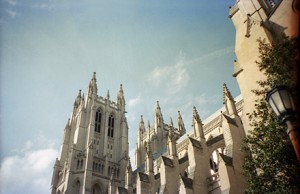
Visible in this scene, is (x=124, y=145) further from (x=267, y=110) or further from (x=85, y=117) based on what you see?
(x=267, y=110)

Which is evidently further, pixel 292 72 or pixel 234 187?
pixel 234 187

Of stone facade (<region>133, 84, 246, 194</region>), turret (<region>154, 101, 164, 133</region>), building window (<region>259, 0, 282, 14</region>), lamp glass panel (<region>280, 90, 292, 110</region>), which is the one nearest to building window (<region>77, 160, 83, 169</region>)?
stone facade (<region>133, 84, 246, 194</region>)

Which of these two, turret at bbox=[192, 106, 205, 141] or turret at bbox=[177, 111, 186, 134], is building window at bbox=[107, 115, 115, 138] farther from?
turret at bbox=[192, 106, 205, 141]

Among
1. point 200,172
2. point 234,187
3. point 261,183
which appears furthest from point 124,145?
point 261,183

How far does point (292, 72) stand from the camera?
28.6ft

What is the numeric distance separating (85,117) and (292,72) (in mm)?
42073

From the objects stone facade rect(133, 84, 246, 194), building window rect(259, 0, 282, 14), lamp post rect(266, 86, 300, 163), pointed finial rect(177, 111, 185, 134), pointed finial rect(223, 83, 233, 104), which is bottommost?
lamp post rect(266, 86, 300, 163)

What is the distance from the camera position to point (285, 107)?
5602mm

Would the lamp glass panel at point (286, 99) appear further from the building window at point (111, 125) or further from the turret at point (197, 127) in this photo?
the building window at point (111, 125)

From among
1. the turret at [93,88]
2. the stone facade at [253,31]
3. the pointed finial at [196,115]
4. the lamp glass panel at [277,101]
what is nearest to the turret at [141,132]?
the turret at [93,88]

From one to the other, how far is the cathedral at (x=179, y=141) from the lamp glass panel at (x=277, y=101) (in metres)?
2.57

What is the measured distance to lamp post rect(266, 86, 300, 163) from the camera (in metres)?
5.31

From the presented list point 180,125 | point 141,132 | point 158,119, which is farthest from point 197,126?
point 141,132

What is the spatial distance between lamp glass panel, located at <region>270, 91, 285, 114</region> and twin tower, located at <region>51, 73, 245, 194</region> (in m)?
13.2
